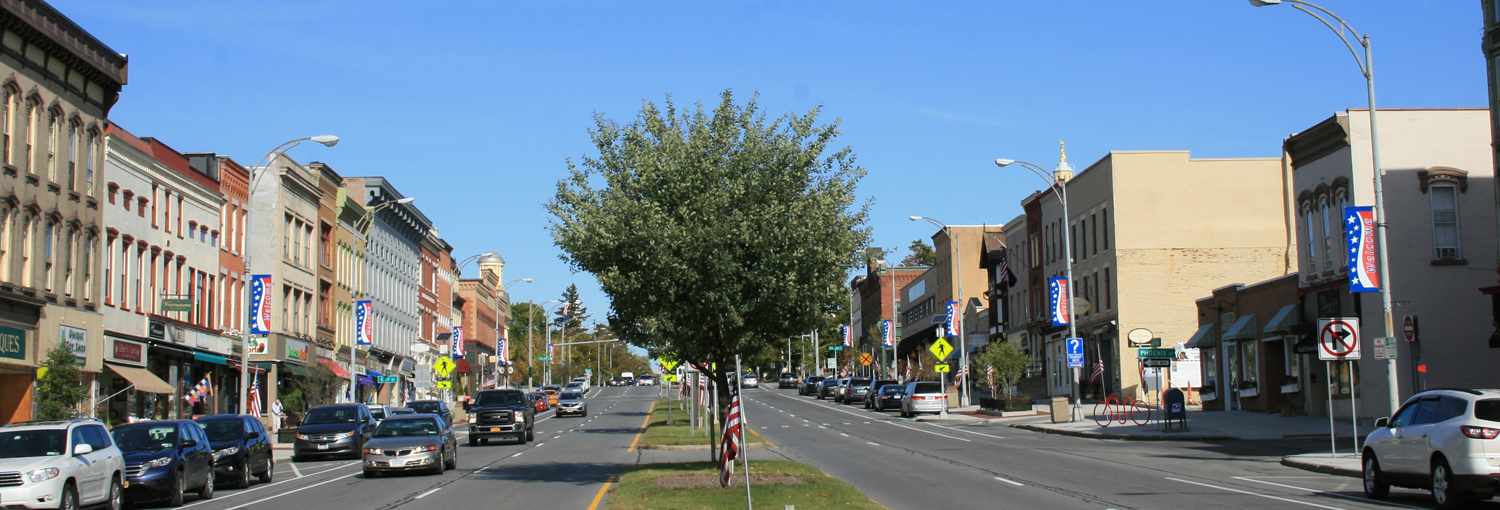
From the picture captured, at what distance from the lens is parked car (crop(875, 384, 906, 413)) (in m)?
61.9

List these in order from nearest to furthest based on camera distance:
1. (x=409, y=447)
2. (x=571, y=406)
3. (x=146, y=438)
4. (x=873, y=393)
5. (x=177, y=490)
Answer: (x=177, y=490)
(x=146, y=438)
(x=409, y=447)
(x=873, y=393)
(x=571, y=406)

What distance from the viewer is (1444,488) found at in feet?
52.9

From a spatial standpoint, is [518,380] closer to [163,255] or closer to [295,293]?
[295,293]

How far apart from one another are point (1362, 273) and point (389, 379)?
43437 millimetres

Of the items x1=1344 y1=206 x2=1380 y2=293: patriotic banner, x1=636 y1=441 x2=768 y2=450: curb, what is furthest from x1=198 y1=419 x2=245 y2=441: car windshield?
x1=1344 y1=206 x2=1380 y2=293: patriotic banner

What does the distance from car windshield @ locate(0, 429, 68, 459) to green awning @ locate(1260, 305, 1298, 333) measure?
107 ft

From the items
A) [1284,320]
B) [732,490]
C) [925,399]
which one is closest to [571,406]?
[925,399]

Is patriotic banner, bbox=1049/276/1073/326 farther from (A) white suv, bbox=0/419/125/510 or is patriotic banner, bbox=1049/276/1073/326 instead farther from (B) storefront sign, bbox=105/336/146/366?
(A) white suv, bbox=0/419/125/510

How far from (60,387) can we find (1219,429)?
29.2 m

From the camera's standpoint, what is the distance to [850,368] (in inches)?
4624

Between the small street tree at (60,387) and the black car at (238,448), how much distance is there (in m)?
6.73

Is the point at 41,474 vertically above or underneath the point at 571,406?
above

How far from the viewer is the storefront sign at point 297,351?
5409cm

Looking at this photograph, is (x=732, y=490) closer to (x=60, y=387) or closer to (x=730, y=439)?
(x=730, y=439)
